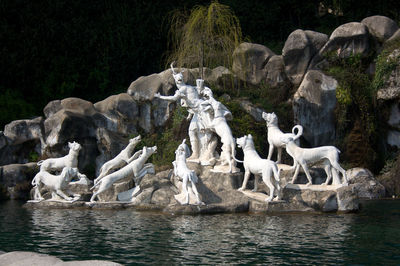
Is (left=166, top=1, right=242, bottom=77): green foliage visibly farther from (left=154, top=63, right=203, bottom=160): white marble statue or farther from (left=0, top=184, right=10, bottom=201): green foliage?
(left=0, top=184, right=10, bottom=201): green foliage

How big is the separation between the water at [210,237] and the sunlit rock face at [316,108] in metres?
8.15

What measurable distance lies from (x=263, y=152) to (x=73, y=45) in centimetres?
1356

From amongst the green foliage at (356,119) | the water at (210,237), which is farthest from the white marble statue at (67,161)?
the green foliage at (356,119)

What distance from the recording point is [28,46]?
28797 millimetres

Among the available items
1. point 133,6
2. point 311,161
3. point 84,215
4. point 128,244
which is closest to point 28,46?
point 133,6

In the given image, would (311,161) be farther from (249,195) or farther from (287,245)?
(287,245)

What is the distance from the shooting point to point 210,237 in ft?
35.1

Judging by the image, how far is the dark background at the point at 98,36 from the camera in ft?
94.3

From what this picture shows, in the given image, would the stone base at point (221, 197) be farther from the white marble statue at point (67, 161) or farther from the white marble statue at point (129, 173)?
the white marble statue at point (67, 161)

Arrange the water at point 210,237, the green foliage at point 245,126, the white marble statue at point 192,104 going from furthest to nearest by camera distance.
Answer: the green foliage at point 245,126 < the white marble statue at point 192,104 < the water at point 210,237

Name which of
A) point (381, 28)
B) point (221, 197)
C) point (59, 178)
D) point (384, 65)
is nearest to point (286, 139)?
point (221, 197)

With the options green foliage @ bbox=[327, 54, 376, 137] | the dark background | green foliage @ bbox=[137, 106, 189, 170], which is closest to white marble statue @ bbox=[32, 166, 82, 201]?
green foliage @ bbox=[137, 106, 189, 170]

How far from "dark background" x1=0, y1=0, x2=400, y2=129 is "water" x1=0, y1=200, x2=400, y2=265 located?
15822mm

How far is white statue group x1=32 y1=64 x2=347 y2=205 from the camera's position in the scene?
1470 centimetres
